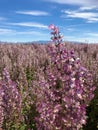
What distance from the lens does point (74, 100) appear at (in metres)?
4.68

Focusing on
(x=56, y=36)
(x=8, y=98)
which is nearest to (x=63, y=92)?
(x=56, y=36)

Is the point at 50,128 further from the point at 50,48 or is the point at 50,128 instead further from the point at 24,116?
the point at 24,116

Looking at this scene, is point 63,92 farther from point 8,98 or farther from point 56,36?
point 8,98

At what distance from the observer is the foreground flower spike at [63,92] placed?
4641 mm

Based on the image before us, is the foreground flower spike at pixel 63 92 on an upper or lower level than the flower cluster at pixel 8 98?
upper

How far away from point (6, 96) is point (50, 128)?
11.5ft

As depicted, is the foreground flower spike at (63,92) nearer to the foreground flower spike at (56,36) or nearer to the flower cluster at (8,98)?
the foreground flower spike at (56,36)

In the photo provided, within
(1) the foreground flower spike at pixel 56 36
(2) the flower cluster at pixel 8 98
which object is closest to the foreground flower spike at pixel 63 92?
(1) the foreground flower spike at pixel 56 36

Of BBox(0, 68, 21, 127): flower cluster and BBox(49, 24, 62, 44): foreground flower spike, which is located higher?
BBox(49, 24, 62, 44): foreground flower spike

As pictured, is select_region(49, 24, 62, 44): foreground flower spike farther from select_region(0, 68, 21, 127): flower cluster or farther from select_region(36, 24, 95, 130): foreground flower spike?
select_region(0, 68, 21, 127): flower cluster

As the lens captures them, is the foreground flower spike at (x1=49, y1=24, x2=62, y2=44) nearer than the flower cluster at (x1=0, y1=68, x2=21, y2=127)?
Yes

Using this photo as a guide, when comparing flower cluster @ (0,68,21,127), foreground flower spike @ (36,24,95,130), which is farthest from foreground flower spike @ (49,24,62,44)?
flower cluster @ (0,68,21,127)

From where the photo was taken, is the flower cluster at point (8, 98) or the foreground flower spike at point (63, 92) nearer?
the foreground flower spike at point (63, 92)

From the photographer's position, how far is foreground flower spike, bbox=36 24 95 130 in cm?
464
